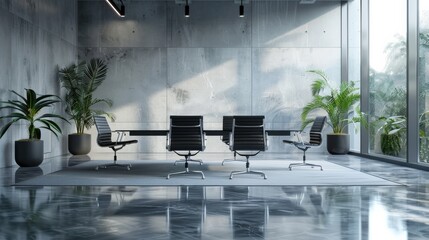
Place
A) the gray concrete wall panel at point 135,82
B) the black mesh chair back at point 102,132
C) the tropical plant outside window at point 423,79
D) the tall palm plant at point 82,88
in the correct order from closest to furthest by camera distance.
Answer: the tropical plant outside window at point 423,79 → the black mesh chair back at point 102,132 → the tall palm plant at point 82,88 → the gray concrete wall panel at point 135,82

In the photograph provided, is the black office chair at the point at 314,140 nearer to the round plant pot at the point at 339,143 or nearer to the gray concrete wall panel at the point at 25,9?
the round plant pot at the point at 339,143

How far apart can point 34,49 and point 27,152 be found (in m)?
2.36

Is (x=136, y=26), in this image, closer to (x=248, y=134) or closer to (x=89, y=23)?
(x=89, y=23)

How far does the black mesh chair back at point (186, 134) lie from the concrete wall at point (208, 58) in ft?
18.3

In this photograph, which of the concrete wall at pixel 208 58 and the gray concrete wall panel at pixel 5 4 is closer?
the gray concrete wall panel at pixel 5 4

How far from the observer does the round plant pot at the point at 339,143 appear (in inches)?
423

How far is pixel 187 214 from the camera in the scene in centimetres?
375

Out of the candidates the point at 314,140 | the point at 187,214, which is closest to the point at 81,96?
the point at 314,140

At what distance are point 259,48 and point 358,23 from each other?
2.48 meters

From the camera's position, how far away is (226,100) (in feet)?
38.3

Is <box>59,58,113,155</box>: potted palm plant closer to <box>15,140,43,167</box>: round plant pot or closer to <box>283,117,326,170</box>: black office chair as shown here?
<box>15,140,43,167</box>: round plant pot

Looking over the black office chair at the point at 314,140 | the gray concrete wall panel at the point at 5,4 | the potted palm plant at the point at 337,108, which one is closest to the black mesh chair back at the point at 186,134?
the black office chair at the point at 314,140

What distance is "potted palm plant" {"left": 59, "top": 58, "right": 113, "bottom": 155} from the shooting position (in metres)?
10.4

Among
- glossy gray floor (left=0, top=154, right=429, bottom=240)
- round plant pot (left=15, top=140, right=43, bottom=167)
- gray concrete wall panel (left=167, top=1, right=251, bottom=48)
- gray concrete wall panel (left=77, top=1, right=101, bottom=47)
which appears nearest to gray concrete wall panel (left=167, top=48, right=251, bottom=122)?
gray concrete wall panel (left=167, top=1, right=251, bottom=48)
